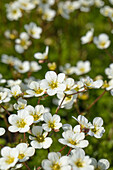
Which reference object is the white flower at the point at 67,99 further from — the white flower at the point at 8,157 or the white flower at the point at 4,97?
the white flower at the point at 8,157

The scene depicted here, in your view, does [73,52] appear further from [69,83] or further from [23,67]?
[69,83]

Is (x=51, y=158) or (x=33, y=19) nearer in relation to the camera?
(x=51, y=158)

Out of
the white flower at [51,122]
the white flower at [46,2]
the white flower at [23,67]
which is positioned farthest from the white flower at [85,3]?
the white flower at [51,122]

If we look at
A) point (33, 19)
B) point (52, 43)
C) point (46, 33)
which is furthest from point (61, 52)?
point (33, 19)

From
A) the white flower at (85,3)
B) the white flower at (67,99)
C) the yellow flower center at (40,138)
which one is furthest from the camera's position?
the white flower at (85,3)

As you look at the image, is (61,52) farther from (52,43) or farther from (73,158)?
(73,158)

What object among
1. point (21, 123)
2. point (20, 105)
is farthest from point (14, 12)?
point (21, 123)

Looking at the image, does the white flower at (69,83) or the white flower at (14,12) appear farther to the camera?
the white flower at (14,12)
